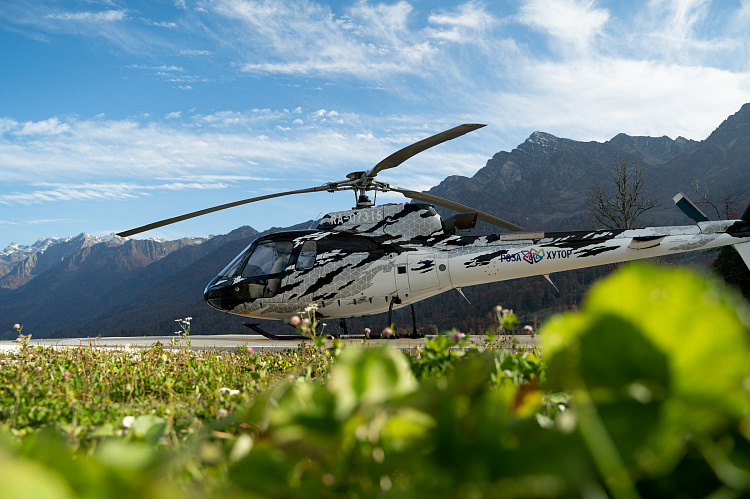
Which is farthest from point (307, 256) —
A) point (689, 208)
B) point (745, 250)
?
point (745, 250)

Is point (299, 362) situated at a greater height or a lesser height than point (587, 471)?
lesser

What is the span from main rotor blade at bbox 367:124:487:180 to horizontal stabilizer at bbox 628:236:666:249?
155 inches

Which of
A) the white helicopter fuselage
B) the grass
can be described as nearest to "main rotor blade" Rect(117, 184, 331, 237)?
the white helicopter fuselage

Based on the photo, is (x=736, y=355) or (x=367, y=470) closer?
(x=736, y=355)

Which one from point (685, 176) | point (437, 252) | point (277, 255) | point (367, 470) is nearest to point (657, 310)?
point (367, 470)

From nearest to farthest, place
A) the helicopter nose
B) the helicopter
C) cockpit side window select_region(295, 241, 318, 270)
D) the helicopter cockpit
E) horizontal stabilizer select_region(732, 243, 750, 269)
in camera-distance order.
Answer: horizontal stabilizer select_region(732, 243, 750, 269), the helicopter, cockpit side window select_region(295, 241, 318, 270), the helicopter cockpit, the helicopter nose

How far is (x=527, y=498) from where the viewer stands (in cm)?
52

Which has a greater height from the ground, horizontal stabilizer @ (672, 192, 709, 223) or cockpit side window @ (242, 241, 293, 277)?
horizontal stabilizer @ (672, 192, 709, 223)

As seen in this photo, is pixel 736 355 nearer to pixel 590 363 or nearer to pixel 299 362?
pixel 590 363

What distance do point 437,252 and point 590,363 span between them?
903 cm

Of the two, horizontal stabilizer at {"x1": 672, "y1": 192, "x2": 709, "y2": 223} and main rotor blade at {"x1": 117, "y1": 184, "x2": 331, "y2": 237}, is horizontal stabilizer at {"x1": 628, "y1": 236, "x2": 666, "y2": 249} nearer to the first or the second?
horizontal stabilizer at {"x1": 672, "y1": 192, "x2": 709, "y2": 223}

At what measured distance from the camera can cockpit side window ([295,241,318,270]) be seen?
31.7ft

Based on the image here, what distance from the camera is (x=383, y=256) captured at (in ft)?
31.1

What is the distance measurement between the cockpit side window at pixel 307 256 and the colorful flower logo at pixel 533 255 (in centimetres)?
438
